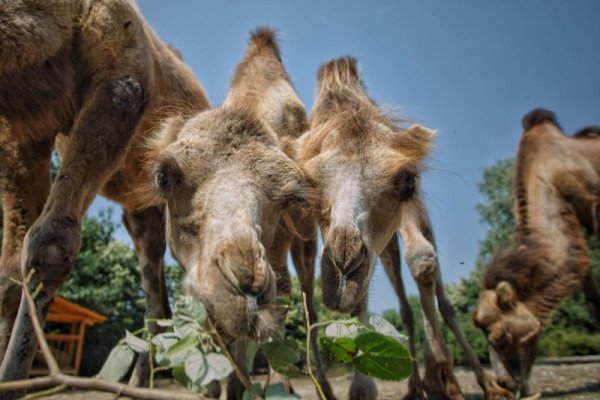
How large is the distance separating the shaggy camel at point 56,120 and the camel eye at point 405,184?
1709mm

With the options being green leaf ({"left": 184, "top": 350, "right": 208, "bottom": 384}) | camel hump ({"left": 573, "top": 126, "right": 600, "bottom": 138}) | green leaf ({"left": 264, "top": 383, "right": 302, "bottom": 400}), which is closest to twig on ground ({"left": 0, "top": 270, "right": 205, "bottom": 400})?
green leaf ({"left": 184, "top": 350, "right": 208, "bottom": 384})

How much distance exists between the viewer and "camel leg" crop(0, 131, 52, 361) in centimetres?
349

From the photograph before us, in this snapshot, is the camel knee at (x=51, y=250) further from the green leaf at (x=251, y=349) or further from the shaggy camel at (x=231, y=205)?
the green leaf at (x=251, y=349)

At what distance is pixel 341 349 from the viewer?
1.91 m

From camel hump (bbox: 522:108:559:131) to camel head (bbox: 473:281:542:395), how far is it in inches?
199

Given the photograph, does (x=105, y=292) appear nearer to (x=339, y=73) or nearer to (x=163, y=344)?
(x=339, y=73)

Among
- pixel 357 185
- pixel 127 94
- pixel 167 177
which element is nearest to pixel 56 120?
pixel 127 94

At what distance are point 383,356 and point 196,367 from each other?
28.0 inches

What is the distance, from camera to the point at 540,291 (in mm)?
7461

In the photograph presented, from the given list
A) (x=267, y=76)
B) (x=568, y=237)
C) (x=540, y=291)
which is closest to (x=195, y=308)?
(x=267, y=76)

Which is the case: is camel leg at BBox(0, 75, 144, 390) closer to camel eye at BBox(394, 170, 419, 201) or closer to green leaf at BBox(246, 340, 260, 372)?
green leaf at BBox(246, 340, 260, 372)

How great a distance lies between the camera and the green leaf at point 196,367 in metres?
1.59

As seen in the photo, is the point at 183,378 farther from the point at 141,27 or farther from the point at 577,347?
the point at 577,347

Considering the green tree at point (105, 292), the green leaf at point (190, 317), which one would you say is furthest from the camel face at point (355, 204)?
the green tree at point (105, 292)
